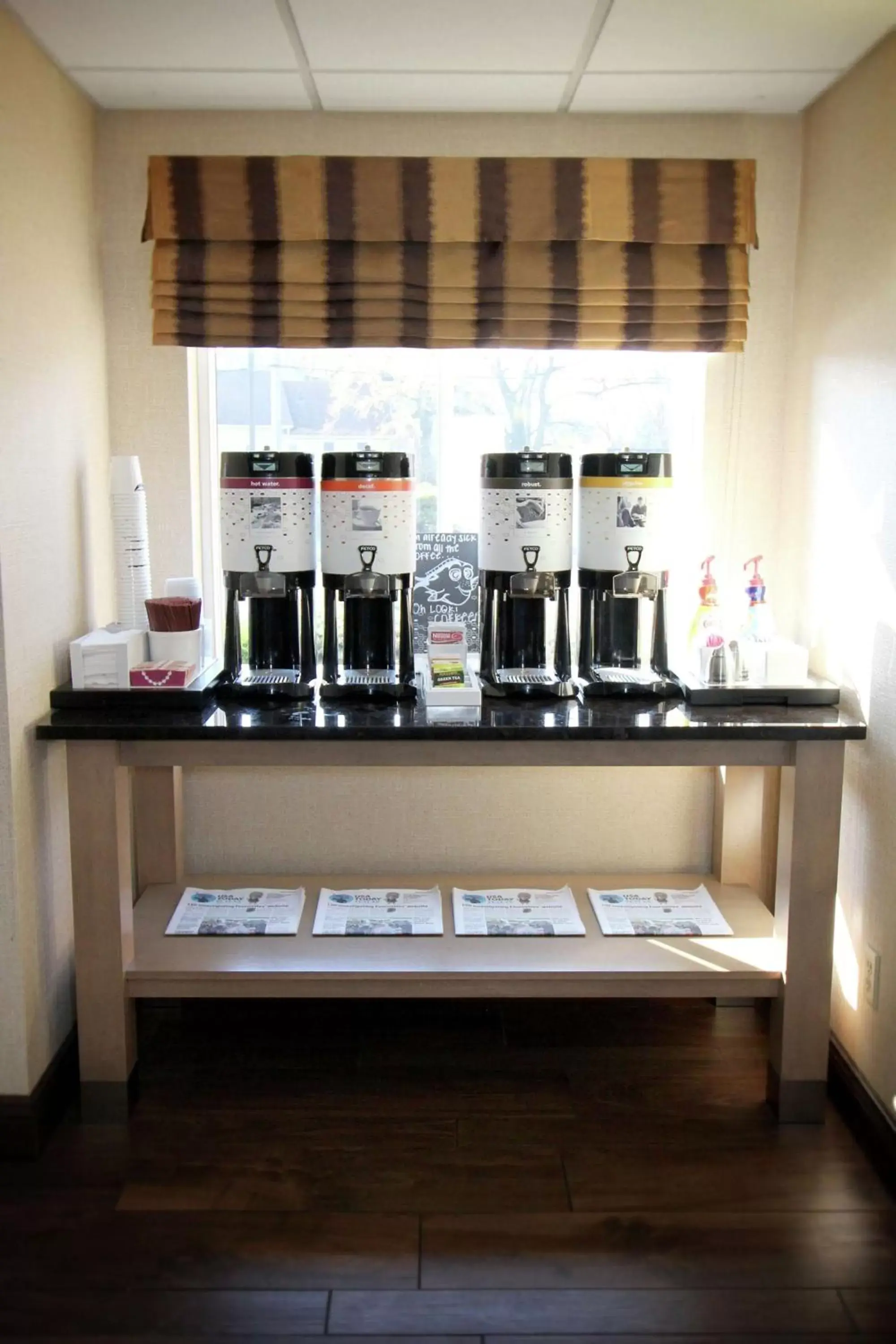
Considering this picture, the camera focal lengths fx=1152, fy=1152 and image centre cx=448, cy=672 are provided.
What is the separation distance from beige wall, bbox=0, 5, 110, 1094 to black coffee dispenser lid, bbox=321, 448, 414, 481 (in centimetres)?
56

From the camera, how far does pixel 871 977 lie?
2.32 m

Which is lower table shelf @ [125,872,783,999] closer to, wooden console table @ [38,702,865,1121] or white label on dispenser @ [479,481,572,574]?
wooden console table @ [38,702,865,1121]

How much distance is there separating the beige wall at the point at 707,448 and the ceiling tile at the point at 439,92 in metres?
0.05

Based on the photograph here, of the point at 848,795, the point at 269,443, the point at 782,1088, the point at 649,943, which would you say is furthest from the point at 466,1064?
the point at 269,443

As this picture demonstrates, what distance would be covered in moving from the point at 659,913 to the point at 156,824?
122 cm

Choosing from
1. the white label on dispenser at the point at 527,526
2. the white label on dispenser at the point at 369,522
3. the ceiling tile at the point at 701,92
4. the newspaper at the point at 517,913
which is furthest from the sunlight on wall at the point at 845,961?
the ceiling tile at the point at 701,92

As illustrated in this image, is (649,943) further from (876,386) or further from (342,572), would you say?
(876,386)

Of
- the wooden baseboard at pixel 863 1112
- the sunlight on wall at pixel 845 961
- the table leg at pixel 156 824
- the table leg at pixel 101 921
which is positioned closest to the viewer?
the wooden baseboard at pixel 863 1112

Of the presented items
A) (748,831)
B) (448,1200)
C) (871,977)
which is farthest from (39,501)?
(871,977)

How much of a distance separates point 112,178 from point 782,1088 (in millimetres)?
2499

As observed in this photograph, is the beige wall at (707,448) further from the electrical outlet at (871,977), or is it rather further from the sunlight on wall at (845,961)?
the electrical outlet at (871,977)

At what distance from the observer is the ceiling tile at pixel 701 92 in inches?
95.7

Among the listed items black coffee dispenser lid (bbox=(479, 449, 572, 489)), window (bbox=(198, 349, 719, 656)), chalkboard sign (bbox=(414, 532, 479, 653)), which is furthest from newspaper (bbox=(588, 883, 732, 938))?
black coffee dispenser lid (bbox=(479, 449, 572, 489))

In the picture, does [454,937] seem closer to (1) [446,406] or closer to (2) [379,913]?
(2) [379,913]
